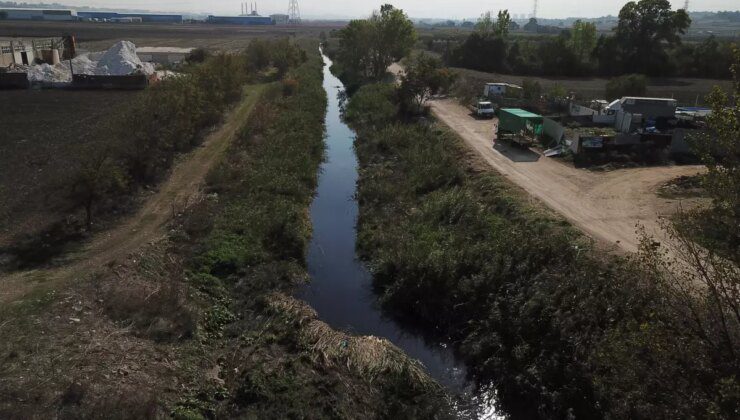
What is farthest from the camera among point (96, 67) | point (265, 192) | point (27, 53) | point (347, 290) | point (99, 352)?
point (27, 53)

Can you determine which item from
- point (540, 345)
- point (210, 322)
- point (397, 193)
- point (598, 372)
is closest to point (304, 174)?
point (397, 193)

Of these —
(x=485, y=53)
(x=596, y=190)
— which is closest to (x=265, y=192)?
(x=596, y=190)

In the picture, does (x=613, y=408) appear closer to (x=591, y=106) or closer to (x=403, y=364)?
(x=403, y=364)

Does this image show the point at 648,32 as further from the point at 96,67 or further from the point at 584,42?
the point at 96,67

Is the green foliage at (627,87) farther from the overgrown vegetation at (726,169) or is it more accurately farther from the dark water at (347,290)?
the overgrown vegetation at (726,169)

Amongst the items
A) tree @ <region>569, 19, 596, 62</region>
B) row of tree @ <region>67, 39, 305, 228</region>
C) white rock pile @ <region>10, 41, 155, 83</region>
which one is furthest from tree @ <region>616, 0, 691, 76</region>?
white rock pile @ <region>10, 41, 155, 83</region>

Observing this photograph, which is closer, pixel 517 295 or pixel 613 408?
pixel 613 408
